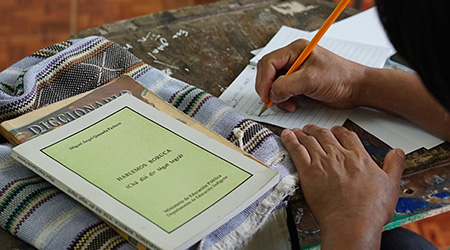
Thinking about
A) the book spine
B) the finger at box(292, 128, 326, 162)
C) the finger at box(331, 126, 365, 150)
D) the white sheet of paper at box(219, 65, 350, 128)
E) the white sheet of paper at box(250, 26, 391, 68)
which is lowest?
the book spine

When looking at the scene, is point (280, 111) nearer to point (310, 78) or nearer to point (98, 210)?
point (310, 78)

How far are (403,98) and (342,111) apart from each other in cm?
10

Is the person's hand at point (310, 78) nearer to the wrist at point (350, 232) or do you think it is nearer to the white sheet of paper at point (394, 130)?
the white sheet of paper at point (394, 130)

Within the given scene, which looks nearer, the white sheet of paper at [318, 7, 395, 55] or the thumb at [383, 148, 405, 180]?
the thumb at [383, 148, 405, 180]

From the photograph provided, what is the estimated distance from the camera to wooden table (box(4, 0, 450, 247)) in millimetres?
806

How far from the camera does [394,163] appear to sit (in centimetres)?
82

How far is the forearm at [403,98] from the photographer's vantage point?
35.3 inches

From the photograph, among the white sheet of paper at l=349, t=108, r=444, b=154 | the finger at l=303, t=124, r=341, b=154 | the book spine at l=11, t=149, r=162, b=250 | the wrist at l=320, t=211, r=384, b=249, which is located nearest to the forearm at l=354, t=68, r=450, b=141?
the white sheet of paper at l=349, t=108, r=444, b=154

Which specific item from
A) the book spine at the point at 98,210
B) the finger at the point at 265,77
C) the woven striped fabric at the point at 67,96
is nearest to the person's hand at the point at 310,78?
the finger at the point at 265,77

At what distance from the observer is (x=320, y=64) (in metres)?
0.96

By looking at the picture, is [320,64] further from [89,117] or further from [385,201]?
[89,117]

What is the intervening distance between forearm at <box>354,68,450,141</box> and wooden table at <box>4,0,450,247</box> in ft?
0.13

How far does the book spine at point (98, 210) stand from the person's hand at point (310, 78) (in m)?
0.37

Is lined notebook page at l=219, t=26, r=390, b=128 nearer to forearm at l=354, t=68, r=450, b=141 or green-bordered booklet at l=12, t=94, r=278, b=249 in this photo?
forearm at l=354, t=68, r=450, b=141
